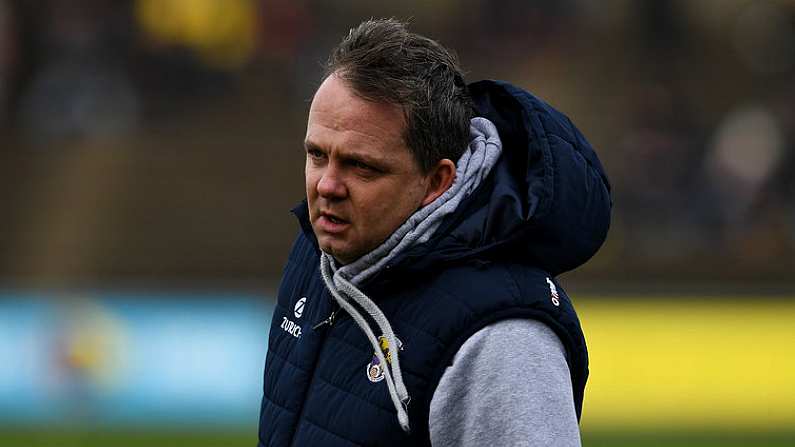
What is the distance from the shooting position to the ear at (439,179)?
7.71 ft

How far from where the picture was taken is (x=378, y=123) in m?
2.30

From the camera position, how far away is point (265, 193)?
48.7 ft

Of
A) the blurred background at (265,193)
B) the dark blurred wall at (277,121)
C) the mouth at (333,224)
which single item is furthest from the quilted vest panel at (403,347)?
the dark blurred wall at (277,121)

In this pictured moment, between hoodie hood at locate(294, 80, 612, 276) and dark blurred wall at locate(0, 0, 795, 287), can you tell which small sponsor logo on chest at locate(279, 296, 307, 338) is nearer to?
hoodie hood at locate(294, 80, 612, 276)

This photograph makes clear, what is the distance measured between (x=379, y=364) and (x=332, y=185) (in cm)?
30

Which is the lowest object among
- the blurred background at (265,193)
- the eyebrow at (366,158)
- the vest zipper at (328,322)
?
the vest zipper at (328,322)

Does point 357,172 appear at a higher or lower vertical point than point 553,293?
higher

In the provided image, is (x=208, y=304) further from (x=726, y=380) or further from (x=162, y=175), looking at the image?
(x=162, y=175)

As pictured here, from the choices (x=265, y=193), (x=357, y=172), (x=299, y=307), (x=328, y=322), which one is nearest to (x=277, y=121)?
(x=265, y=193)

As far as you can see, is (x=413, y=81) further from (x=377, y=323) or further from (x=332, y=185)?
(x=377, y=323)

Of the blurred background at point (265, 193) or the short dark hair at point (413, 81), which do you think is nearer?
the short dark hair at point (413, 81)

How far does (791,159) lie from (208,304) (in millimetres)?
5987

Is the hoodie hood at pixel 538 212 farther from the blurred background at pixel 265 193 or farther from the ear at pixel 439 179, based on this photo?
the blurred background at pixel 265 193

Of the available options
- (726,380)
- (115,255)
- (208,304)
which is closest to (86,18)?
(115,255)
